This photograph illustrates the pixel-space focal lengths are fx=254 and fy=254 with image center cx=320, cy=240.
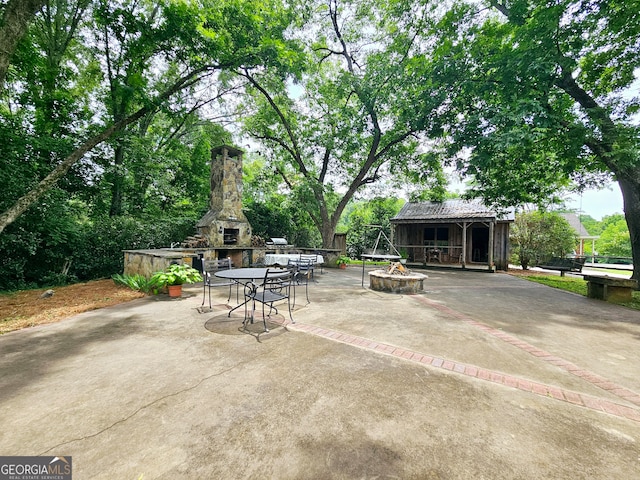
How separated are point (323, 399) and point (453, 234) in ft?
51.9

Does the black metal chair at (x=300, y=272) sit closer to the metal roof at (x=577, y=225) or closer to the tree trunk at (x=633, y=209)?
the tree trunk at (x=633, y=209)

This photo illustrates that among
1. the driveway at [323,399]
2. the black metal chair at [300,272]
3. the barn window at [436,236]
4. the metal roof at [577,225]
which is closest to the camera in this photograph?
the driveway at [323,399]

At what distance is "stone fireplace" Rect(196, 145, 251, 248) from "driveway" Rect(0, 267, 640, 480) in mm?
6558

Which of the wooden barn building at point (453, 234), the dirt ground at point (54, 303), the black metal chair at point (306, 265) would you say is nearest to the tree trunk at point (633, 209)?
the wooden barn building at point (453, 234)

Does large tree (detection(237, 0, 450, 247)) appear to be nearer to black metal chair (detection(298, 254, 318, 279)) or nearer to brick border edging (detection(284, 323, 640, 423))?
black metal chair (detection(298, 254, 318, 279))

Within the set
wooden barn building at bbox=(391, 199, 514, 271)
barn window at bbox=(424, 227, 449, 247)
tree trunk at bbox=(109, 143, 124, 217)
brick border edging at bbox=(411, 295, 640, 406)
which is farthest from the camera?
barn window at bbox=(424, 227, 449, 247)

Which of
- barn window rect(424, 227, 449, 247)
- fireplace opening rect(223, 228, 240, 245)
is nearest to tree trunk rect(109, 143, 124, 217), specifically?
fireplace opening rect(223, 228, 240, 245)

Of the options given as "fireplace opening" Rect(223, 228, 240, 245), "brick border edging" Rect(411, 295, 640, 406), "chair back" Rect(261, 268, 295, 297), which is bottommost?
"brick border edging" Rect(411, 295, 640, 406)

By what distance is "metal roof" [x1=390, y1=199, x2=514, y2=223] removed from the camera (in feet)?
44.4

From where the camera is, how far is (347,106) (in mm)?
13695

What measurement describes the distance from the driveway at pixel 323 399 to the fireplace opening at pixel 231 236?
21.9 ft

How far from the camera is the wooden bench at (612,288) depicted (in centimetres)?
646

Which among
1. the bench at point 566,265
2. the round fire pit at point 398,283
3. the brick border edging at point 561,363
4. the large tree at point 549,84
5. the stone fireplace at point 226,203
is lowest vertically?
the brick border edging at point 561,363

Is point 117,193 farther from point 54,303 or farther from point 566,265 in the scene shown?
point 566,265
